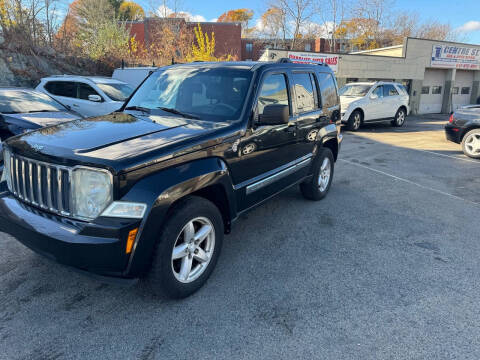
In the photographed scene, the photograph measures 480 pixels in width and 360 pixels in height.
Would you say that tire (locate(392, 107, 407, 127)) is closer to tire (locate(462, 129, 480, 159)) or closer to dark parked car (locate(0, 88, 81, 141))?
tire (locate(462, 129, 480, 159))

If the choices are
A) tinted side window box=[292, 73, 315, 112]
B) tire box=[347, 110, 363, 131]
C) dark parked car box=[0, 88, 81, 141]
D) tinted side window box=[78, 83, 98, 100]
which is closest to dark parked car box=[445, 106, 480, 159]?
tire box=[347, 110, 363, 131]

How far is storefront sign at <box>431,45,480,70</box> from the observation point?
22641mm

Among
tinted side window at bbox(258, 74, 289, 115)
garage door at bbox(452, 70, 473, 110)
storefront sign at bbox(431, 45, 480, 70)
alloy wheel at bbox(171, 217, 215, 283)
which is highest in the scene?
storefront sign at bbox(431, 45, 480, 70)

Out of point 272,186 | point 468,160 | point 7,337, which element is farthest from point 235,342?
point 468,160

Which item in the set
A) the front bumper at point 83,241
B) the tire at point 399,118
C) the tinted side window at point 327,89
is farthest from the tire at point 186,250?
the tire at point 399,118

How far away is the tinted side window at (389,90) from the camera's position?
45.8ft

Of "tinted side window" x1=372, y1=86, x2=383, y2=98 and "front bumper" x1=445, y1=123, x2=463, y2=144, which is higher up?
"tinted side window" x1=372, y1=86, x2=383, y2=98

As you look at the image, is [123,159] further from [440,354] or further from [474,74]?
[474,74]

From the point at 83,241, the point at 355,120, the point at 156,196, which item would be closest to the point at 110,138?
the point at 156,196

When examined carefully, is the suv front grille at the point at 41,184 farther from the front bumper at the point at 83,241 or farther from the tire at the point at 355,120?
the tire at the point at 355,120

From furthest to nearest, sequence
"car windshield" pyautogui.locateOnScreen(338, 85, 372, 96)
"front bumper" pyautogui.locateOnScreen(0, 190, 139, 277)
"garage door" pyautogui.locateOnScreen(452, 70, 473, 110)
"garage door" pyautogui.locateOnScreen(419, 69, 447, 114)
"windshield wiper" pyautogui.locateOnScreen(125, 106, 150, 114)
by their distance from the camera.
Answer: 1. "garage door" pyautogui.locateOnScreen(452, 70, 473, 110)
2. "garage door" pyautogui.locateOnScreen(419, 69, 447, 114)
3. "car windshield" pyautogui.locateOnScreen(338, 85, 372, 96)
4. "windshield wiper" pyautogui.locateOnScreen(125, 106, 150, 114)
5. "front bumper" pyautogui.locateOnScreen(0, 190, 139, 277)

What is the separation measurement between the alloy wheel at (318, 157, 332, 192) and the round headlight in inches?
141

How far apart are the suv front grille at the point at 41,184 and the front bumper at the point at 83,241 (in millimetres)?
106

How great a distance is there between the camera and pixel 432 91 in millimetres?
23953
